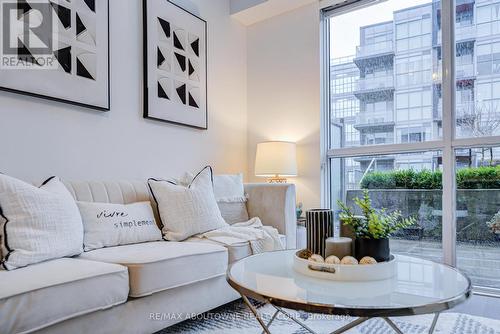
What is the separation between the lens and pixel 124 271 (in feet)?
5.07

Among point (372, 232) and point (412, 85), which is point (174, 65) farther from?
point (372, 232)

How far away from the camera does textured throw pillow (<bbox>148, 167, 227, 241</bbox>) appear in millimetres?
2260

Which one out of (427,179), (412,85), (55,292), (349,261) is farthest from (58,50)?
(427,179)

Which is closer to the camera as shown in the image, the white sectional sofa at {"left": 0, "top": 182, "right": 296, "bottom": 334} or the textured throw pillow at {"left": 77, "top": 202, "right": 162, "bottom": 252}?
the white sectional sofa at {"left": 0, "top": 182, "right": 296, "bottom": 334}

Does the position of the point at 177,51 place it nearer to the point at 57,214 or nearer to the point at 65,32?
the point at 65,32

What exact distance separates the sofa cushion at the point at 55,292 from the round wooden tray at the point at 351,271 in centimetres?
78

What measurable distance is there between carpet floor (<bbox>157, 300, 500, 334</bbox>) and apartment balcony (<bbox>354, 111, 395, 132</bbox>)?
160 cm

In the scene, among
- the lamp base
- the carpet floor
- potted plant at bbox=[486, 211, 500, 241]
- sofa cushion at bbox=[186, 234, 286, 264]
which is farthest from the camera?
the lamp base

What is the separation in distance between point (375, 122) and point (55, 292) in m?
2.77

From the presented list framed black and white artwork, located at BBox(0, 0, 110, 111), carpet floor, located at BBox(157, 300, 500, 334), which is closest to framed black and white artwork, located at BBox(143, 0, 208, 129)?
framed black and white artwork, located at BBox(0, 0, 110, 111)

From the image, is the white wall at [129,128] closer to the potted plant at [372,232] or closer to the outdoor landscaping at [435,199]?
the outdoor landscaping at [435,199]

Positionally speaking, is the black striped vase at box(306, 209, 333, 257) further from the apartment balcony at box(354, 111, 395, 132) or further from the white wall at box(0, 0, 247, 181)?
the apartment balcony at box(354, 111, 395, 132)

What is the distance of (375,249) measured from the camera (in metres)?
1.40

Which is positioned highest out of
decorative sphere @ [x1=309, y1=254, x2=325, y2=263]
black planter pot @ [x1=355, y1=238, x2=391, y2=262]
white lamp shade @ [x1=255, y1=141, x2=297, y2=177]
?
white lamp shade @ [x1=255, y1=141, x2=297, y2=177]
